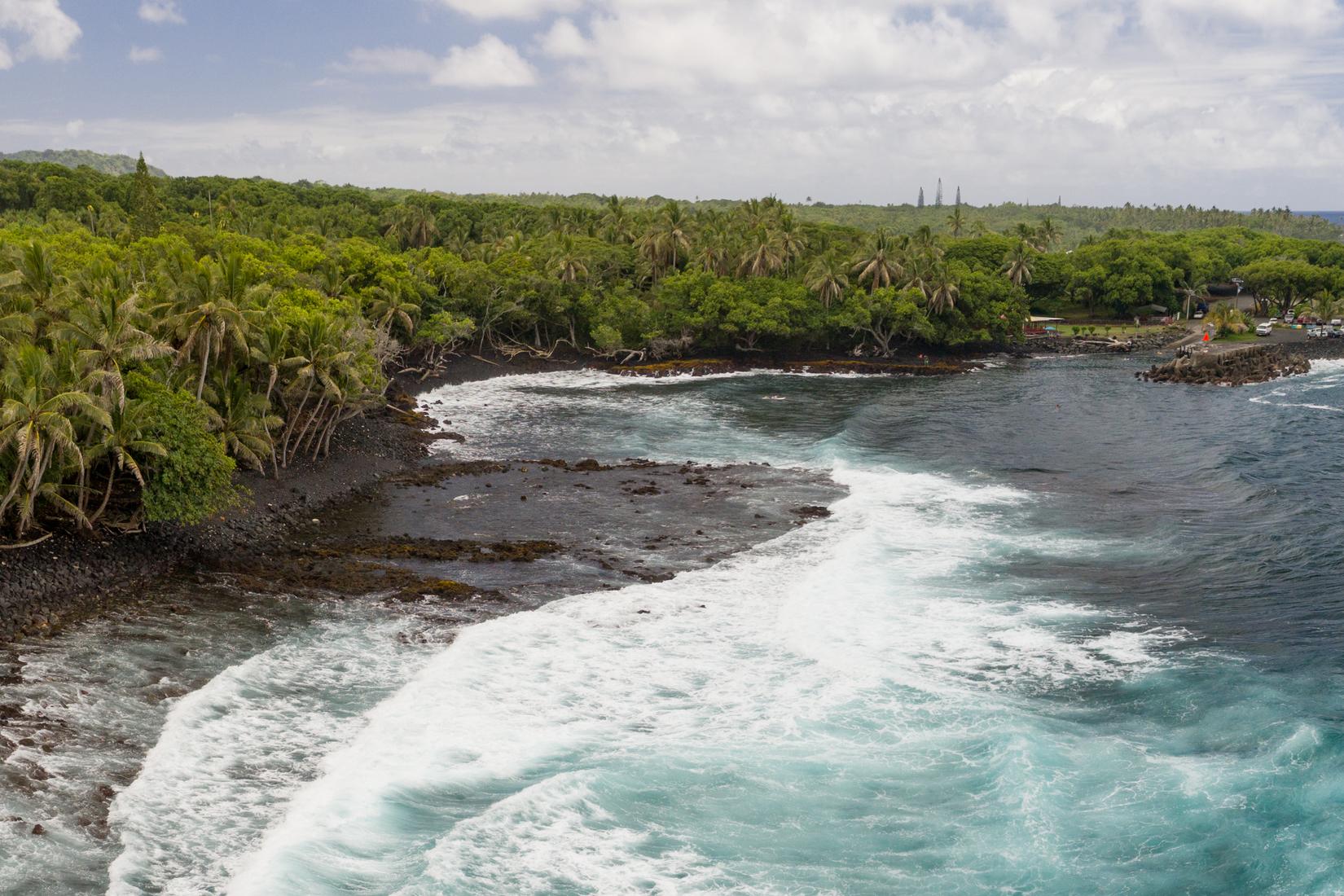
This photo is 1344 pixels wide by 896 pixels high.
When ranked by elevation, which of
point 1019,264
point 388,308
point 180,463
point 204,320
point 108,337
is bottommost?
point 180,463

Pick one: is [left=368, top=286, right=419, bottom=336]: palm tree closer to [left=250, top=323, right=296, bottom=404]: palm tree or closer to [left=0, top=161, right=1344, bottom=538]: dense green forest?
[left=0, top=161, right=1344, bottom=538]: dense green forest

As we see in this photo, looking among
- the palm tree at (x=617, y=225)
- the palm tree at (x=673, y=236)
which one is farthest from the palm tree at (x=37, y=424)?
the palm tree at (x=617, y=225)

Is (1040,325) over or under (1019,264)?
under

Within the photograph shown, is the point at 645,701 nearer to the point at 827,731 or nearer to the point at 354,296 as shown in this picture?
the point at 827,731

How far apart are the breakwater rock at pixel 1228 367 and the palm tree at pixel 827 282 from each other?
1155 inches

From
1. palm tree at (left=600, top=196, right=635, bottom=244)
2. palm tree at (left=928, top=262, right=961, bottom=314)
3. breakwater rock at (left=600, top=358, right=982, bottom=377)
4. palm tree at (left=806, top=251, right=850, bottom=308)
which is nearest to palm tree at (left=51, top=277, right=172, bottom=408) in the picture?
breakwater rock at (left=600, top=358, right=982, bottom=377)

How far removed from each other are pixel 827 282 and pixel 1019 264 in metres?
37.0

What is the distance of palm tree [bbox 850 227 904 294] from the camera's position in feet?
362

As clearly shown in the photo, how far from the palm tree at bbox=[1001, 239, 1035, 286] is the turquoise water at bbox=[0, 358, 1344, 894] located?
8346cm

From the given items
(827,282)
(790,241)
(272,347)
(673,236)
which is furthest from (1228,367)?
(272,347)

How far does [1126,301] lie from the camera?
439ft

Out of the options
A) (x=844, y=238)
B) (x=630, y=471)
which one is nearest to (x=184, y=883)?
(x=630, y=471)

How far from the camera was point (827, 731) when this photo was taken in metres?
29.3

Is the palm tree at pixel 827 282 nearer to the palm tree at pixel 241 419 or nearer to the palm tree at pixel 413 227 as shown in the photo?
the palm tree at pixel 413 227
